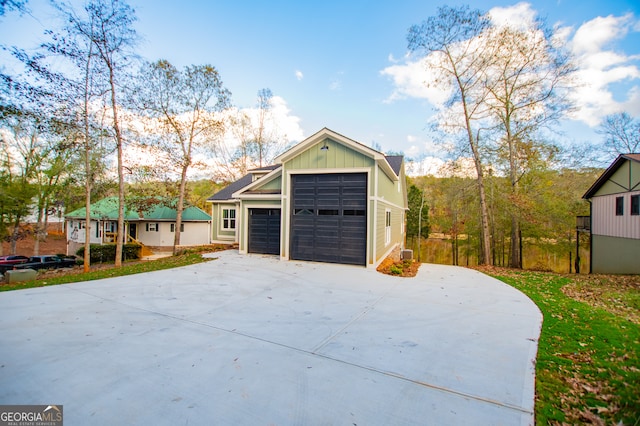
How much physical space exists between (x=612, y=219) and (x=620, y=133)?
964 cm

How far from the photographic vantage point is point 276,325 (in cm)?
449

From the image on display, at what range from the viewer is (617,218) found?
38.1 ft

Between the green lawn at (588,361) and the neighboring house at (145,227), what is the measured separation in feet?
75.7

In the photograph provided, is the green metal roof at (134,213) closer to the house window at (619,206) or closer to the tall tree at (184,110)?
the tall tree at (184,110)

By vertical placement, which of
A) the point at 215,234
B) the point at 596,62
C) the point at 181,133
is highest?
the point at 596,62

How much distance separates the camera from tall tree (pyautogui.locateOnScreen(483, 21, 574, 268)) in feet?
40.9

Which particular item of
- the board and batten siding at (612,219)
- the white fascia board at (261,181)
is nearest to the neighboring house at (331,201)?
A: the white fascia board at (261,181)

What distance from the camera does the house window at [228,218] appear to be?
1842 cm

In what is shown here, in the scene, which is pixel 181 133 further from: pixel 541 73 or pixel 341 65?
pixel 541 73

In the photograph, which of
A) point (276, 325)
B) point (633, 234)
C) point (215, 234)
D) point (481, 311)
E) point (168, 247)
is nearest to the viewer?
point (276, 325)

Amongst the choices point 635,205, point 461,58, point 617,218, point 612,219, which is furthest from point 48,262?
point 612,219

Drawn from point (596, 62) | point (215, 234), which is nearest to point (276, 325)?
point (215, 234)

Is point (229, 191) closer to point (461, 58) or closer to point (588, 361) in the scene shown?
point (461, 58)

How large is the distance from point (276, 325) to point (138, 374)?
202cm
